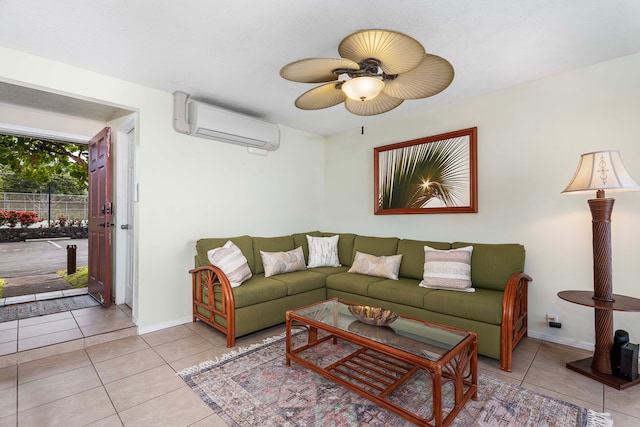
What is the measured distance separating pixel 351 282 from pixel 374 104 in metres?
1.84

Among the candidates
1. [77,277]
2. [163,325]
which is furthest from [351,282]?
[77,277]

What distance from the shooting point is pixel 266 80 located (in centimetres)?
278

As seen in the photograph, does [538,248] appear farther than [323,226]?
No

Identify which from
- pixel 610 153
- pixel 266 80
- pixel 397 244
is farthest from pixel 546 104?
pixel 266 80

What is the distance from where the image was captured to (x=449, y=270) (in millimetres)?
2760

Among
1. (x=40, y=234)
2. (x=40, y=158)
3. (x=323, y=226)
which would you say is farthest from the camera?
(x=40, y=234)

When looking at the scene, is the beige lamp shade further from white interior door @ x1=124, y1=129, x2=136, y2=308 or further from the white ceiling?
white interior door @ x1=124, y1=129, x2=136, y2=308

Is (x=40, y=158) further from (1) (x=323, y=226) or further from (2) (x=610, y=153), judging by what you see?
(2) (x=610, y=153)

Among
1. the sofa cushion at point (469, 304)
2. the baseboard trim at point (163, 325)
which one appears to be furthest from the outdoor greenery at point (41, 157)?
the sofa cushion at point (469, 304)

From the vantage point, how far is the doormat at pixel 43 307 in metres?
3.22

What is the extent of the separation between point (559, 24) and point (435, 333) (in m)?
2.15

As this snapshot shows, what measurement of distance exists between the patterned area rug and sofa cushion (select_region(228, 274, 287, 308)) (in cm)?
56

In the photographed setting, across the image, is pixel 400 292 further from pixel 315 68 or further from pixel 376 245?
pixel 315 68

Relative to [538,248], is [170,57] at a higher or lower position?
higher
